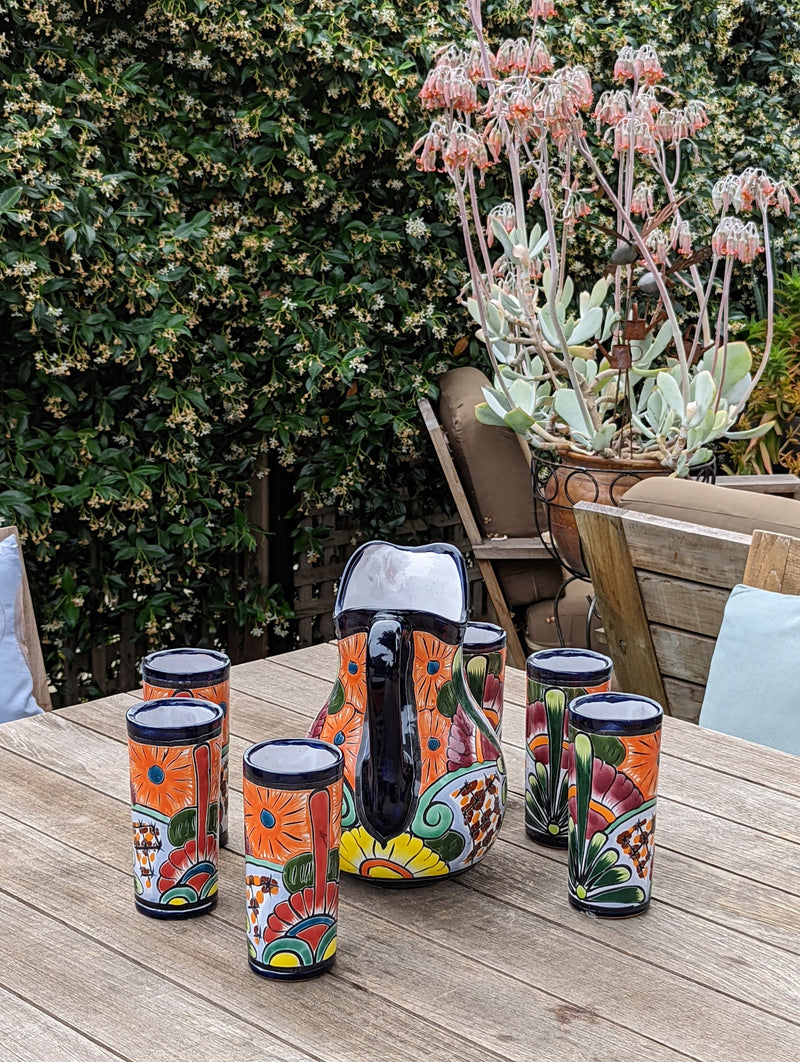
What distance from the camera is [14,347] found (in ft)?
8.45

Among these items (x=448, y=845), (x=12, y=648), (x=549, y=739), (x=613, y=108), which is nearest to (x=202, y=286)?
(x=613, y=108)

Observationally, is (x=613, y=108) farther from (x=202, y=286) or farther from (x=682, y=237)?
(x=202, y=286)

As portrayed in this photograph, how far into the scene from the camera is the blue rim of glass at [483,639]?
1.15 meters

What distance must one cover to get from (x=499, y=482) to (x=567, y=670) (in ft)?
6.76

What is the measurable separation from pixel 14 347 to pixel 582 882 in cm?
200

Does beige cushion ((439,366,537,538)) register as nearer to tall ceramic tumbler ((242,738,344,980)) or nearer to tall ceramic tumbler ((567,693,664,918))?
tall ceramic tumbler ((567,693,664,918))

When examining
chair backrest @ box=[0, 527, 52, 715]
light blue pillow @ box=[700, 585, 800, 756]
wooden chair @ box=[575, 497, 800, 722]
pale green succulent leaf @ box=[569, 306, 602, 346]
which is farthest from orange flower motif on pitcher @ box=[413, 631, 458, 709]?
pale green succulent leaf @ box=[569, 306, 602, 346]

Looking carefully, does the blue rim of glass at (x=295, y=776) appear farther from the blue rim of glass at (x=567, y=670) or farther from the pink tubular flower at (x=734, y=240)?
the pink tubular flower at (x=734, y=240)

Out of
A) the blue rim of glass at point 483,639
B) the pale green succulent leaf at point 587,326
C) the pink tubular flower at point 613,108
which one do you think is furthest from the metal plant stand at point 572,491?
the blue rim of glass at point 483,639

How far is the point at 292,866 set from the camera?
0.87m

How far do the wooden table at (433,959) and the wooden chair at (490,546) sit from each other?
1824 mm

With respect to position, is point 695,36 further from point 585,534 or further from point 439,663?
point 439,663

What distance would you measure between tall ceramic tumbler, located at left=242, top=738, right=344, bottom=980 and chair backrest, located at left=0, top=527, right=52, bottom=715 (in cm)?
99

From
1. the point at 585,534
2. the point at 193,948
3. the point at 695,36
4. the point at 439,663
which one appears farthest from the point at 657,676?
the point at 695,36
